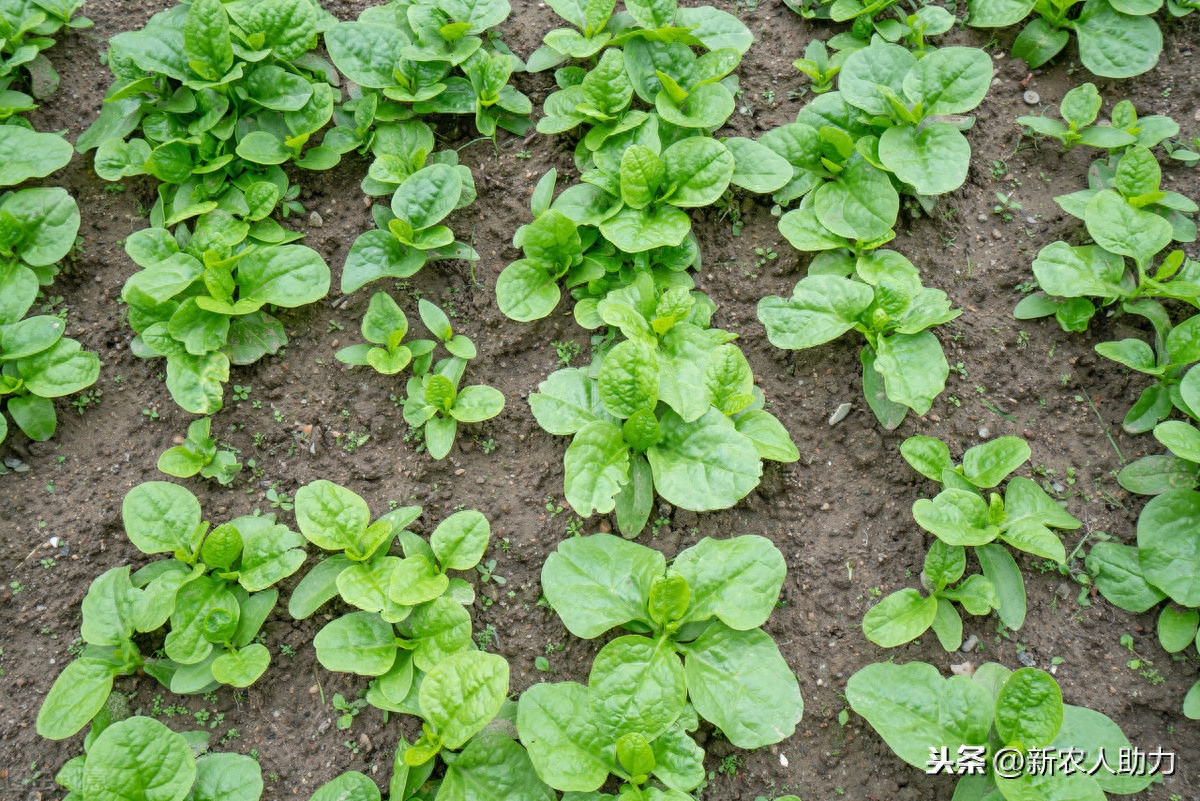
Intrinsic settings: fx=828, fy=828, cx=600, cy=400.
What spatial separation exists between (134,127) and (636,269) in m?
2.21

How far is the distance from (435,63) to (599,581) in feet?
7.45

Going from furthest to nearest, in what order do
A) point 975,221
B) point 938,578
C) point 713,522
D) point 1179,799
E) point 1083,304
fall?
point 975,221 < point 1083,304 < point 713,522 < point 938,578 < point 1179,799

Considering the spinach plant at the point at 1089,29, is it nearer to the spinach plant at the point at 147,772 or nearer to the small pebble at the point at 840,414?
the small pebble at the point at 840,414

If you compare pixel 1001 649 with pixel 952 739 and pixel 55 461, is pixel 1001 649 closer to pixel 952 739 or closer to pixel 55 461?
pixel 952 739

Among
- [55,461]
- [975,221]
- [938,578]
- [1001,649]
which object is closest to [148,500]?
[55,461]

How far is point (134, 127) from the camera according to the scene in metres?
3.48

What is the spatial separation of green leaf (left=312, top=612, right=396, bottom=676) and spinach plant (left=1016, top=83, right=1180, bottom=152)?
317cm

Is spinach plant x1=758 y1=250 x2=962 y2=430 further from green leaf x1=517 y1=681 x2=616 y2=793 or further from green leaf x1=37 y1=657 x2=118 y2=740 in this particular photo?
green leaf x1=37 y1=657 x2=118 y2=740

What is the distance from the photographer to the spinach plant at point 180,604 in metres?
2.67

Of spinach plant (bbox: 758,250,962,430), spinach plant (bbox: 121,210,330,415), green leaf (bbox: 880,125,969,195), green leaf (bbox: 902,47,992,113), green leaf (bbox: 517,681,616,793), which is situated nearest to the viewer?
green leaf (bbox: 517,681,616,793)

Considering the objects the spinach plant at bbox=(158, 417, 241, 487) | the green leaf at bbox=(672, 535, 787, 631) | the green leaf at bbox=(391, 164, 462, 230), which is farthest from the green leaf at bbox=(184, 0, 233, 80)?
the green leaf at bbox=(672, 535, 787, 631)

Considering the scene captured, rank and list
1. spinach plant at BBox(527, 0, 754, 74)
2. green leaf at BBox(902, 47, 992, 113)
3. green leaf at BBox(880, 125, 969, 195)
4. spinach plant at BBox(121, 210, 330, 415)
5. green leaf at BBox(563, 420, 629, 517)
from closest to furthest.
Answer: green leaf at BBox(563, 420, 629, 517), spinach plant at BBox(121, 210, 330, 415), green leaf at BBox(880, 125, 969, 195), green leaf at BBox(902, 47, 992, 113), spinach plant at BBox(527, 0, 754, 74)

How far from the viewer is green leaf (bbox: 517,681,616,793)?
7.98 ft

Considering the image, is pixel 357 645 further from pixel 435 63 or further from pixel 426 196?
pixel 435 63
